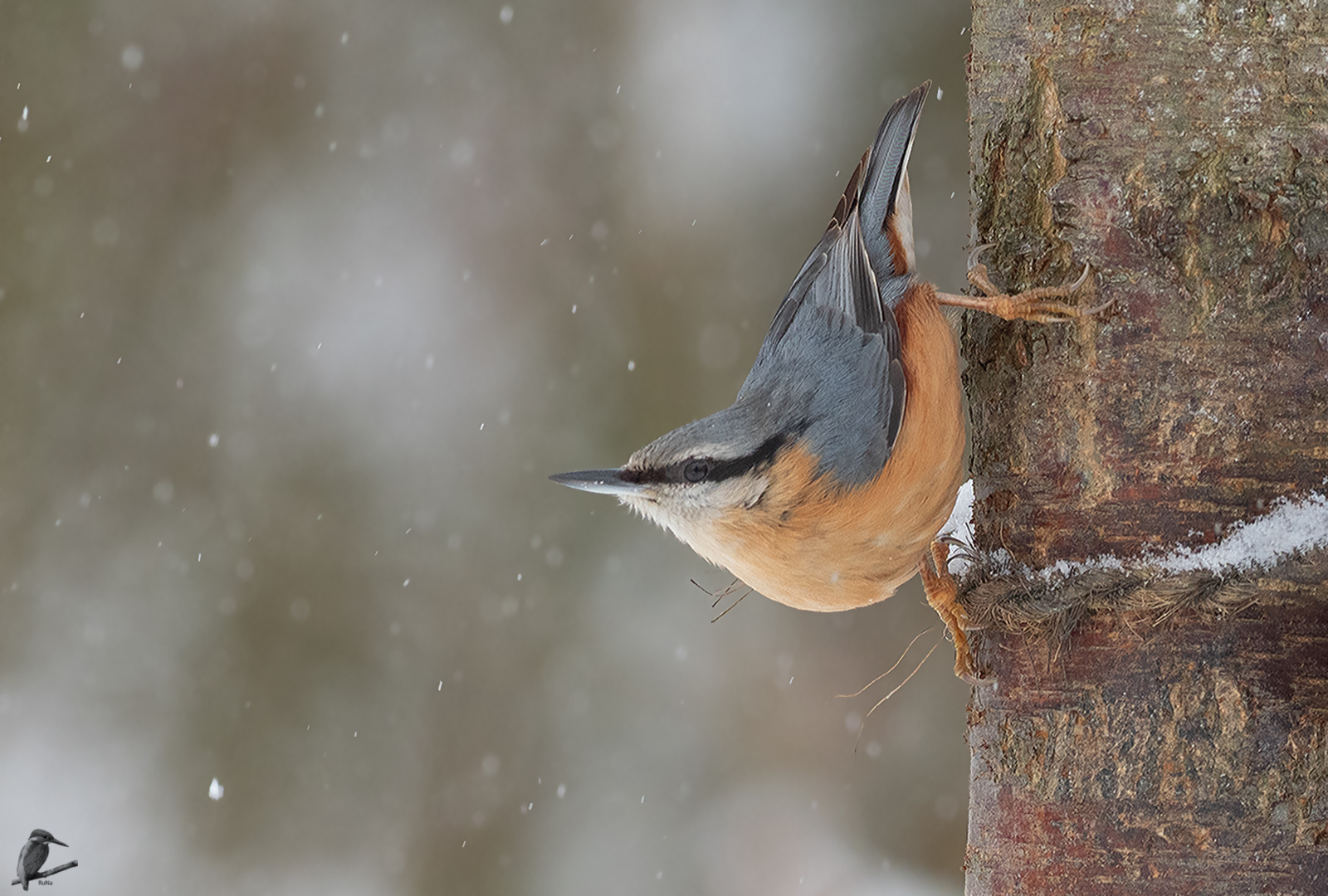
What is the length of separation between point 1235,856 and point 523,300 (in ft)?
10.7

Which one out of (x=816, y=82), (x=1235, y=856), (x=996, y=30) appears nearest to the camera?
(x=1235, y=856)

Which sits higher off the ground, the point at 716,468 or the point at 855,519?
the point at 716,468

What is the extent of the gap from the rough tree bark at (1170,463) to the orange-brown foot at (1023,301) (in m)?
0.02

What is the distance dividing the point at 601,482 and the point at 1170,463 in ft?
2.85

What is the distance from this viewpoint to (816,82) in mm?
3945

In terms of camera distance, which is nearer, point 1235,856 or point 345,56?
point 1235,856

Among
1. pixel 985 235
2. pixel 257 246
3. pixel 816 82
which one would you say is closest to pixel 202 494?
pixel 257 246

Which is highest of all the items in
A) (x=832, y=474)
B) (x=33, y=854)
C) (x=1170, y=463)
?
(x=832, y=474)

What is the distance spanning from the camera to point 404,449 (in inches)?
169

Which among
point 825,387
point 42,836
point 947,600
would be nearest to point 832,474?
point 825,387

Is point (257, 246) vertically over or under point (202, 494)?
over

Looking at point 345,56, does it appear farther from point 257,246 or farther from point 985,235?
point 985,235

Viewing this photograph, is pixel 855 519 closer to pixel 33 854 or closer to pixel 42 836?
pixel 33 854

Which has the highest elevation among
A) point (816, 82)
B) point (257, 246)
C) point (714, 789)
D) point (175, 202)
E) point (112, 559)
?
point (175, 202)
